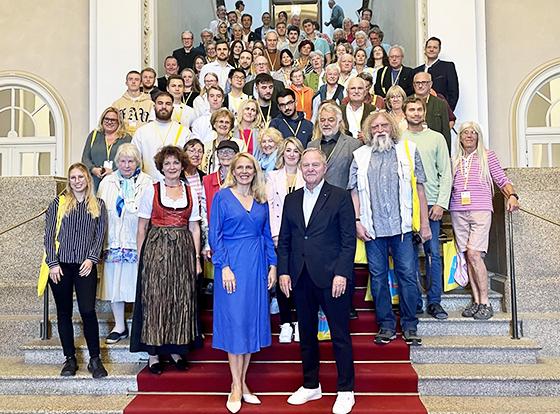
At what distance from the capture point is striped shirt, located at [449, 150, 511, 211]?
4.96 metres

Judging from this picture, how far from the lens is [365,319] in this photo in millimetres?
4941

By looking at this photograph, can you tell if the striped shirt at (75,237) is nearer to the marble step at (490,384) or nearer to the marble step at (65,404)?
the marble step at (65,404)

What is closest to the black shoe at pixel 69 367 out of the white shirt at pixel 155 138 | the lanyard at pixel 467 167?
the white shirt at pixel 155 138

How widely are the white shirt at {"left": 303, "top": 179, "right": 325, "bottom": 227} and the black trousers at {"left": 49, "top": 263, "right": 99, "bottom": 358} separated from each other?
69.9 inches

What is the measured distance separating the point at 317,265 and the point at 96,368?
78.1 inches

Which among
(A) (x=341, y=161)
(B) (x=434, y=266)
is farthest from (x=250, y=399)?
(A) (x=341, y=161)

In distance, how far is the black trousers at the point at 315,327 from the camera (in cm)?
395

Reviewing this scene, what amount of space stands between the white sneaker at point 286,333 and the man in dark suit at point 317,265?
0.59m

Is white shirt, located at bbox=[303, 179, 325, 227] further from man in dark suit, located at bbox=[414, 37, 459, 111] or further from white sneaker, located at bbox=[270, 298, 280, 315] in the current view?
man in dark suit, located at bbox=[414, 37, 459, 111]

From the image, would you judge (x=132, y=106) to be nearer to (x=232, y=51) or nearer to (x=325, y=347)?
(x=232, y=51)

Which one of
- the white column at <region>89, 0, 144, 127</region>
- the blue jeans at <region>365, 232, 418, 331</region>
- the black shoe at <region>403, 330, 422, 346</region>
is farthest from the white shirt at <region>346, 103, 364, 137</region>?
the white column at <region>89, 0, 144, 127</region>

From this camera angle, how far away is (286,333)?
15.5 feet

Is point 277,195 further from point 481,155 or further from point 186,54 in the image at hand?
point 186,54

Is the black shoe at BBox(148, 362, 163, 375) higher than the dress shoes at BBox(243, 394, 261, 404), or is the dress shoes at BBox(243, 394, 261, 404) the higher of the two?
the black shoe at BBox(148, 362, 163, 375)
